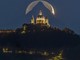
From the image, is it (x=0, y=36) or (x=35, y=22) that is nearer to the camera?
(x=0, y=36)

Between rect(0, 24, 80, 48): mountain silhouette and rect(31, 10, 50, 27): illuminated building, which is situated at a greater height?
rect(31, 10, 50, 27): illuminated building

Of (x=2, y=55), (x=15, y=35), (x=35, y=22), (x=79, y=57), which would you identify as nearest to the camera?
(x=79, y=57)

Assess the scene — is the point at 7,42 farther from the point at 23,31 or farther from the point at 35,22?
the point at 35,22

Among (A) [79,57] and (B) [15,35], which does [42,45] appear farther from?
(A) [79,57]

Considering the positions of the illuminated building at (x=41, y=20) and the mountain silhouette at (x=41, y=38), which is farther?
the illuminated building at (x=41, y=20)

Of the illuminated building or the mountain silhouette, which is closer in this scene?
the mountain silhouette

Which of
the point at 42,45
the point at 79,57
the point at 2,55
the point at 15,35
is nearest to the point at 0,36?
the point at 15,35

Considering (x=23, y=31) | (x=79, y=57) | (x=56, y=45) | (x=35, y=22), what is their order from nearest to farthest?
1. (x=79, y=57)
2. (x=56, y=45)
3. (x=23, y=31)
4. (x=35, y=22)

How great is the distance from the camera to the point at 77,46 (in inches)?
2384

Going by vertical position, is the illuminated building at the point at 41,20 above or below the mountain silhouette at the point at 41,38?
above

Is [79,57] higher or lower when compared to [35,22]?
lower

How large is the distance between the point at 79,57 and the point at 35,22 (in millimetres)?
38505

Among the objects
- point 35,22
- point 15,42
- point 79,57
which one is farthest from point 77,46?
point 35,22

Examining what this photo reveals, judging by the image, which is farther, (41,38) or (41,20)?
(41,20)
